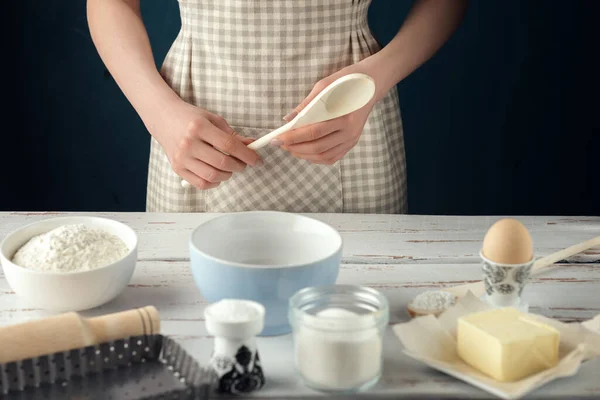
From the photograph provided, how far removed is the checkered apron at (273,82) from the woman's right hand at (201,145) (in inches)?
5.2

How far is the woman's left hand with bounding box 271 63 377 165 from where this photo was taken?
1.21 meters

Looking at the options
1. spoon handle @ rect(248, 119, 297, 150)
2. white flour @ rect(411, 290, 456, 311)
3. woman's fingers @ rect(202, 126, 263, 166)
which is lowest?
white flour @ rect(411, 290, 456, 311)

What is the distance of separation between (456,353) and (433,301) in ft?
0.34

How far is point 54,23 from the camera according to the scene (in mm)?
1981

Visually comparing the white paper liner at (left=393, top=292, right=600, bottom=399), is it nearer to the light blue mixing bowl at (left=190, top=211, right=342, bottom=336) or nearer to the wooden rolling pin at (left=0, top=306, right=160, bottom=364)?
the light blue mixing bowl at (left=190, top=211, right=342, bottom=336)

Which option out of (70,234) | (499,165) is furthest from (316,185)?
(499,165)

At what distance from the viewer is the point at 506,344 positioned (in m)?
0.77

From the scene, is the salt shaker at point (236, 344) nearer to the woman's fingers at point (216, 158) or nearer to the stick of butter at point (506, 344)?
the stick of butter at point (506, 344)

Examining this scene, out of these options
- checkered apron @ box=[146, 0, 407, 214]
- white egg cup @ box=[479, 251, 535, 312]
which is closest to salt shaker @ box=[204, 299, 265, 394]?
white egg cup @ box=[479, 251, 535, 312]

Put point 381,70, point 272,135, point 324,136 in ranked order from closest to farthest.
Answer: point 272,135, point 324,136, point 381,70

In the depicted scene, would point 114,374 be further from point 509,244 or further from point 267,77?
point 267,77

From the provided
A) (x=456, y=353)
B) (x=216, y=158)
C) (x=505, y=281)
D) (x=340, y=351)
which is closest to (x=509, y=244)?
(x=505, y=281)

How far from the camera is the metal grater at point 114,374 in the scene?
77 centimetres

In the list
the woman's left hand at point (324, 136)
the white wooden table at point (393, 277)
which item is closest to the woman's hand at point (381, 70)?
the woman's left hand at point (324, 136)
